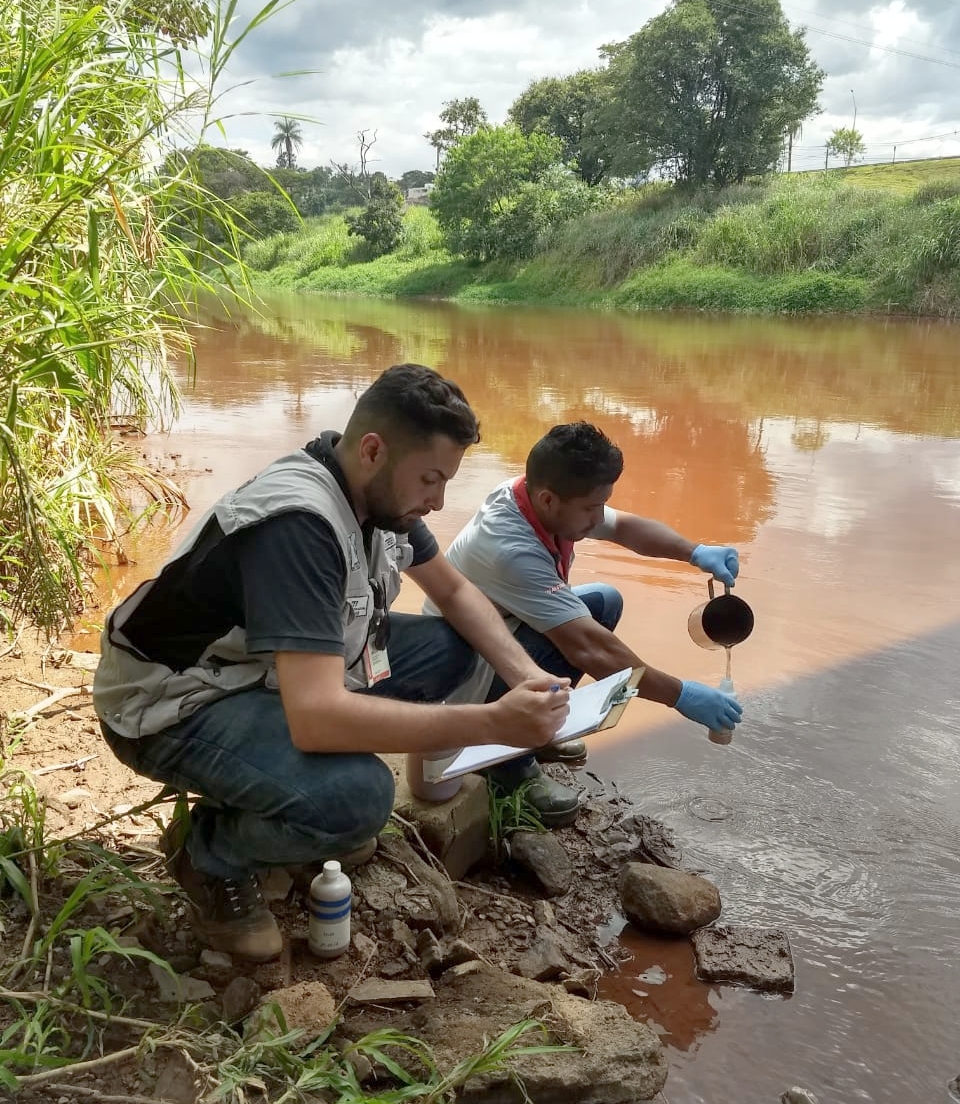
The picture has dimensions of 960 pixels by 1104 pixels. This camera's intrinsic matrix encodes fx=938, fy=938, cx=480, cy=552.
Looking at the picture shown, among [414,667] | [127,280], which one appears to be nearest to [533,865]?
[414,667]

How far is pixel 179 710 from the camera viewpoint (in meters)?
1.75

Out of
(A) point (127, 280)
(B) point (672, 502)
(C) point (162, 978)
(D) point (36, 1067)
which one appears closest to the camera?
(D) point (36, 1067)

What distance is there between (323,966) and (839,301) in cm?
1785

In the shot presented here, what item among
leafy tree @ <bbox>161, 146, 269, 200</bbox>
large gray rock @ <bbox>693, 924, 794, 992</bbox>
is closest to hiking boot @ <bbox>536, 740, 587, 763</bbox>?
large gray rock @ <bbox>693, 924, 794, 992</bbox>

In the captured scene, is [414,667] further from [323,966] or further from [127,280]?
[127,280]

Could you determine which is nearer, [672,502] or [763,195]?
[672,502]

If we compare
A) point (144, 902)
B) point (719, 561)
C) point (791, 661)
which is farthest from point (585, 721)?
point (791, 661)

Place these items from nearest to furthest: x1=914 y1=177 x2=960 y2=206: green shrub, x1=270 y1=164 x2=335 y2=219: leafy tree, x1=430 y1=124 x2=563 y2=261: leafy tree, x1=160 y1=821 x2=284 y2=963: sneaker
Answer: x1=160 y1=821 x2=284 y2=963: sneaker < x1=914 y1=177 x2=960 y2=206: green shrub < x1=430 y1=124 x2=563 y2=261: leafy tree < x1=270 y1=164 x2=335 y2=219: leafy tree

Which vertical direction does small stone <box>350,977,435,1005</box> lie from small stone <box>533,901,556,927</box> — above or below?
above

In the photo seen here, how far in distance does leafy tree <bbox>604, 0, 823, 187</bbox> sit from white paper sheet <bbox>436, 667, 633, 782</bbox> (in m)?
26.7

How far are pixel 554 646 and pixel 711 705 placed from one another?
1.53 ft

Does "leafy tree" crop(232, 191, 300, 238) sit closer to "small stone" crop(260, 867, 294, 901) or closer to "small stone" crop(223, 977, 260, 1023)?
"small stone" crop(260, 867, 294, 901)

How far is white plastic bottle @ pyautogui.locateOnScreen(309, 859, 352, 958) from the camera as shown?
5.81 ft

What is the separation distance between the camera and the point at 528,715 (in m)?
1.74
